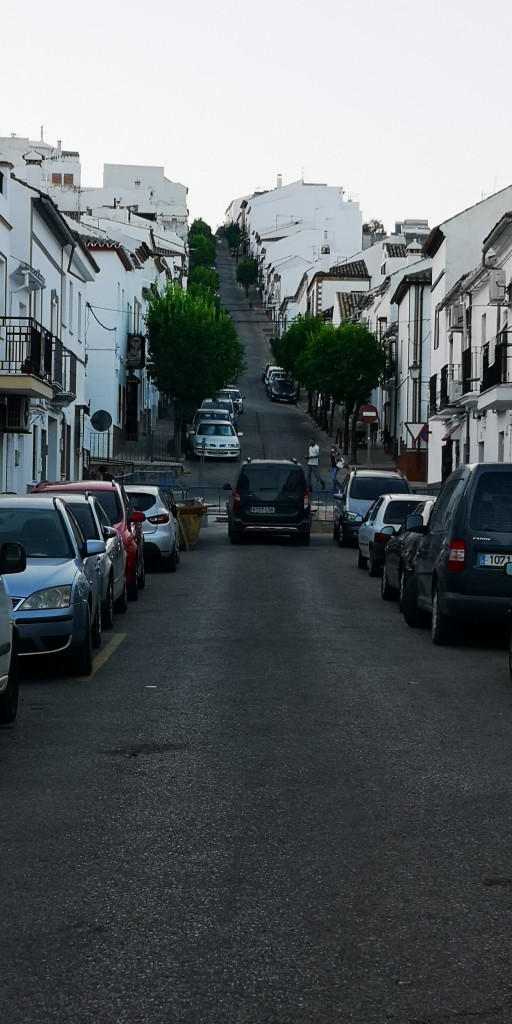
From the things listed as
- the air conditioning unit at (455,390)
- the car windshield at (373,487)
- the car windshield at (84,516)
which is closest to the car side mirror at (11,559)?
the car windshield at (84,516)

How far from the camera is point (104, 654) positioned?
44.7ft

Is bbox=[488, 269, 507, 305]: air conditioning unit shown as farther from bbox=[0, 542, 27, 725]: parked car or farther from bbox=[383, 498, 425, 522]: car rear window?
bbox=[0, 542, 27, 725]: parked car

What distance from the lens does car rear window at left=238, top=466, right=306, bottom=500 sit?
3141 centimetres

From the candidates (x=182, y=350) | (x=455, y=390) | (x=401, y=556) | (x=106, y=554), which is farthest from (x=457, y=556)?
(x=182, y=350)

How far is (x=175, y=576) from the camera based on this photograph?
24.1 m

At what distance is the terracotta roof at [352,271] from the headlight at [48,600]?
97.6 metres

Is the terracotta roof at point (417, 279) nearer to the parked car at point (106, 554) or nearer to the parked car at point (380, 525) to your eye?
the parked car at point (380, 525)

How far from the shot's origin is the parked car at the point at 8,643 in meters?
9.27

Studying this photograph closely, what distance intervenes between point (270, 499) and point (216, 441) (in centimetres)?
3137

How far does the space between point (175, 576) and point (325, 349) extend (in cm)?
4988

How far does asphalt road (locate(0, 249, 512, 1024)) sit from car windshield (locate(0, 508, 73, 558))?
107cm

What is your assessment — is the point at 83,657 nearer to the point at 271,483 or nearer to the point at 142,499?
the point at 142,499

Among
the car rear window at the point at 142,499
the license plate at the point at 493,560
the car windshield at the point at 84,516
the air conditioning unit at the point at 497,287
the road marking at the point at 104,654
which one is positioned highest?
the air conditioning unit at the point at 497,287

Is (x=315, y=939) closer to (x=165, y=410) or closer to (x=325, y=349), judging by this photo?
(x=325, y=349)
